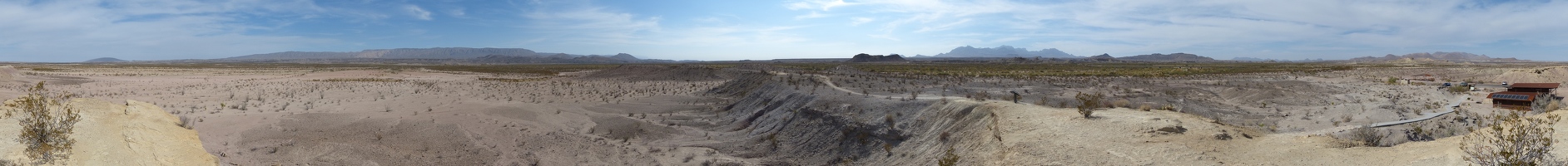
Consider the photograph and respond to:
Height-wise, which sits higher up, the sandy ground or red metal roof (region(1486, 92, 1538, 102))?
red metal roof (region(1486, 92, 1538, 102))

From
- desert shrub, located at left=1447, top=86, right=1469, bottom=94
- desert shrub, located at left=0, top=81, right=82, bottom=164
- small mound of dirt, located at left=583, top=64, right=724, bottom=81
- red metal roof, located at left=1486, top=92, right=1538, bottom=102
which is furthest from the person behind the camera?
small mound of dirt, located at left=583, top=64, right=724, bottom=81

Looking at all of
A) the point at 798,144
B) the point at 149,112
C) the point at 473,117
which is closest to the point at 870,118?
the point at 798,144

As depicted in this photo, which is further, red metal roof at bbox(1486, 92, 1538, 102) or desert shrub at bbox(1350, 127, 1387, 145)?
red metal roof at bbox(1486, 92, 1538, 102)

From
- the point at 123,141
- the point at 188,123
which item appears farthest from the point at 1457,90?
the point at 188,123

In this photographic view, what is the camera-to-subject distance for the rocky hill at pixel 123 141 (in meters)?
8.11

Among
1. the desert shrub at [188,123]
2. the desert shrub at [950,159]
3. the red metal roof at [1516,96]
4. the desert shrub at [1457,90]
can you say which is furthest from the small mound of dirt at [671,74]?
the desert shrub at [1457,90]

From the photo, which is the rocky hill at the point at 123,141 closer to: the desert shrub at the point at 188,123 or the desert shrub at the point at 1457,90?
the desert shrub at the point at 188,123

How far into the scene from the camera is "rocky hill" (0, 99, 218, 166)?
319 inches

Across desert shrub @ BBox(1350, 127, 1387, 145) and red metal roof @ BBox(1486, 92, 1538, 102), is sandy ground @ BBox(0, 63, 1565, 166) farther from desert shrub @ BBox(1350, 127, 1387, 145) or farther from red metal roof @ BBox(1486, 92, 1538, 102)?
red metal roof @ BBox(1486, 92, 1538, 102)

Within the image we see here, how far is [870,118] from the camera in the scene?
1430 cm

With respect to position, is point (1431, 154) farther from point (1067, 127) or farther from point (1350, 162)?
point (1067, 127)

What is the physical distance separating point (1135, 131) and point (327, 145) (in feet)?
44.1

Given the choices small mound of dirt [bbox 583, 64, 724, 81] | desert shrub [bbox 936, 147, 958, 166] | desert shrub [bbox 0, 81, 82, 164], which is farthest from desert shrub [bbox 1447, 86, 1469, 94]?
desert shrub [bbox 0, 81, 82, 164]

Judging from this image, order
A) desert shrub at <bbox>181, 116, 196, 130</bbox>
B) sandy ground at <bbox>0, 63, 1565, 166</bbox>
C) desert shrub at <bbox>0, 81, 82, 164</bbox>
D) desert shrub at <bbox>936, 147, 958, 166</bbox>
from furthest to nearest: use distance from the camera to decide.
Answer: desert shrub at <bbox>181, 116, 196, 130</bbox> → desert shrub at <bbox>936, 147, 958, 166</bbox> → sandy ground at <bbox>0, 63, 1565, 166</bbox> → desert shrub at <bbox>0, 81, 82, 164</bbox>
